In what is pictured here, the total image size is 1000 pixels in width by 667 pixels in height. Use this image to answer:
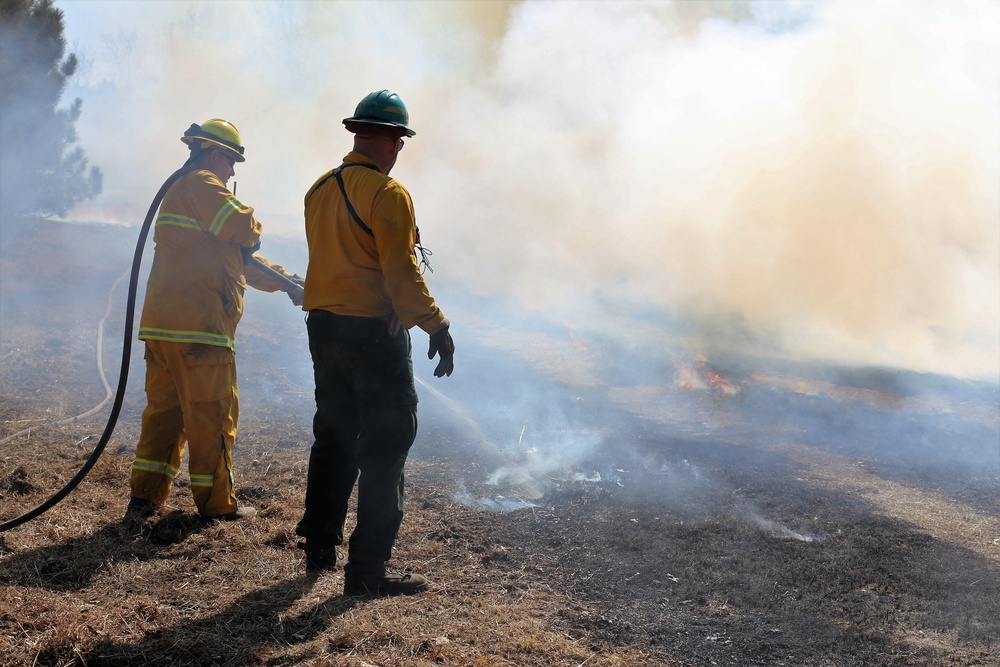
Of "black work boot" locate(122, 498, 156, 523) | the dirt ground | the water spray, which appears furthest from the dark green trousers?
the water spray

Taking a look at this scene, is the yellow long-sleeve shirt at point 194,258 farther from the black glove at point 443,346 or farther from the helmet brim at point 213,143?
the black glove at point 443,346

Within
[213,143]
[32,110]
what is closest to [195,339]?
[213,143]

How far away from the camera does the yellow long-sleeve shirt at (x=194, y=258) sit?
3941mm

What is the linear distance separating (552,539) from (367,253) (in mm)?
2046

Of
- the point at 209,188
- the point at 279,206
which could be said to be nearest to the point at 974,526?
the point at 209,188

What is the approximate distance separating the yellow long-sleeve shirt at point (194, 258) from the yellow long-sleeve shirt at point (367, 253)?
861 millimetres

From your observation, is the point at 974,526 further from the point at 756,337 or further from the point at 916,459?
the point at 756,337

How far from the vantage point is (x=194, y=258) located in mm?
→ 4008

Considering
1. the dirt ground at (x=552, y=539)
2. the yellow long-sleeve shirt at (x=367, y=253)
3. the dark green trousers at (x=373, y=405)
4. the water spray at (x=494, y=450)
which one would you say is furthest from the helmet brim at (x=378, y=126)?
the water spray at (x=494, y=450)

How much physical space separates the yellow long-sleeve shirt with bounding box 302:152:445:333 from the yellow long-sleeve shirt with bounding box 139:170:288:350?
861mm

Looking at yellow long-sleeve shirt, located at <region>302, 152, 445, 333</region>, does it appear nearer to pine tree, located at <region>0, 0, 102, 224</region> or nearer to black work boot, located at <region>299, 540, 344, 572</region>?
black work boot, located at <region>299, 540, 344, 572</region>

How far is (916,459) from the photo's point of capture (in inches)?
272

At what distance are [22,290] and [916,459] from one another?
12175 mm

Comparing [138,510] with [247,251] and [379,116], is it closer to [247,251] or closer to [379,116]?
[247,251]
